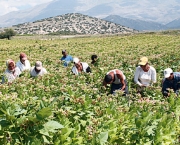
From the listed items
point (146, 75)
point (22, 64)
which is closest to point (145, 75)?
point (146, 75)

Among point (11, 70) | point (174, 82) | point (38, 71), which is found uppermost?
point (11, 70)

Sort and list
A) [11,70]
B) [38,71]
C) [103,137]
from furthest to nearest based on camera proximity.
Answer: [38,71] < [11,70] < [103,137]

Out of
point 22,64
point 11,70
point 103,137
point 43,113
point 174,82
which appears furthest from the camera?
point 22,64

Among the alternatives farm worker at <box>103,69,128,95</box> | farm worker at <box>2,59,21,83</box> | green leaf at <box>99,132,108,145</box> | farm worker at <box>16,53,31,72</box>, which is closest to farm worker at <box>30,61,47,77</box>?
farm worker at <box>2,59,21,83</box>

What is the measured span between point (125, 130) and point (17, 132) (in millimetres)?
1922

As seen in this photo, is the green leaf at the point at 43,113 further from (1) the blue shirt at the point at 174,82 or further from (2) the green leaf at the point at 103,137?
(1) the blue shirt at the point at 174,82

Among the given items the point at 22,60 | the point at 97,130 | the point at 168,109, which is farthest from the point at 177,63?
the point at 97,130

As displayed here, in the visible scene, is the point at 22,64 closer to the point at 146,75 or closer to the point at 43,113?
the point at 146,75

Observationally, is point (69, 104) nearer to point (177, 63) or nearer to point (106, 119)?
point (106, 119)

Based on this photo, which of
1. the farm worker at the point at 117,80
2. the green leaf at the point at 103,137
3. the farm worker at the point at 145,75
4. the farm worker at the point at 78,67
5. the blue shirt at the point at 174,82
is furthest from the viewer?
the farm worker at the point at 78,67

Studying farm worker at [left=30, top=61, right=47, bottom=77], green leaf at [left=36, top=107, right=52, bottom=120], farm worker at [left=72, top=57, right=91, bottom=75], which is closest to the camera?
green leaf at [left=36, top=107, right=52, bottom=120]

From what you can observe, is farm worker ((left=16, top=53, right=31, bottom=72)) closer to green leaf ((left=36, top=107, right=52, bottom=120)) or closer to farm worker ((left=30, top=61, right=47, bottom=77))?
farm worker ((left=30, top=61, right=47, bottom=77))

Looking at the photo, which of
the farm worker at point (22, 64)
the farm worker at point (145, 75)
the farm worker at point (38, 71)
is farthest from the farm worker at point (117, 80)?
the farm worker at point (22, 64)

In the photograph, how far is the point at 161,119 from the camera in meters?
4.98
